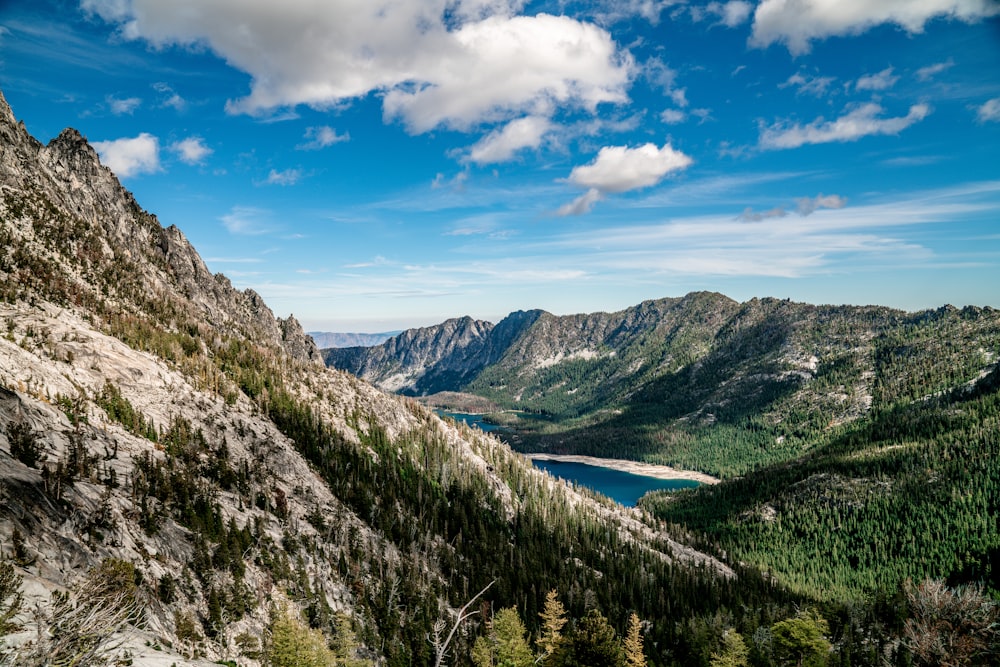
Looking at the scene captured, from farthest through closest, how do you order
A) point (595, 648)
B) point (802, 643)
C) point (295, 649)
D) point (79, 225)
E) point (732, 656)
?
point (79, 225) → point (802, 643) → point (732, 656) → point (595, 648) → point (295, 649)

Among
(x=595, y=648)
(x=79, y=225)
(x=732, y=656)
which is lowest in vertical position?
(x=732, y=656)

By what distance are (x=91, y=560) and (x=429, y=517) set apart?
11547 cm

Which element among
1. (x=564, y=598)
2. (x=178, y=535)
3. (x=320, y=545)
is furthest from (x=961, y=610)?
(x=178, y=535)

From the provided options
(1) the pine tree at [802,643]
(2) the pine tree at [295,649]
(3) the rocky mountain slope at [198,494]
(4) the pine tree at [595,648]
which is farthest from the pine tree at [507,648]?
(1) the pine tree at [802,643]

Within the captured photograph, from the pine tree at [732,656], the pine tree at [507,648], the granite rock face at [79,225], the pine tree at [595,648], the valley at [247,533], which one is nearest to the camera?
the valley at [247,533]

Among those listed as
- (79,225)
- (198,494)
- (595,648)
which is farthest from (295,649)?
(79,225)

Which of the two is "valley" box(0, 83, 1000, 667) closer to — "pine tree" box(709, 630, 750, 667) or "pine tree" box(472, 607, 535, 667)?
"pine tree" box(472, 607, 535, 667)

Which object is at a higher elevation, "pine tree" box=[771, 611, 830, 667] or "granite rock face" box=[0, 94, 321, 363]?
"granite rock face" box=[0, 94, 321, 363]

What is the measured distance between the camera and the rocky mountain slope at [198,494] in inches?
1932

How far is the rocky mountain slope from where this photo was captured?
49.1 metres

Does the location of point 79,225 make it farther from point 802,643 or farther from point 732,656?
point 802,643

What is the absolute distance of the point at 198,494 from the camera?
86.7 meters

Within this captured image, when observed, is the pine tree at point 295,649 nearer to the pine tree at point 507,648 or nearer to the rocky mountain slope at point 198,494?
the rocky mountain slope at point 198,494

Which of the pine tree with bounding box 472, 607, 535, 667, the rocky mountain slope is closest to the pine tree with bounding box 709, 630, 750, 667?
the pine tree with bounding box 472, 607, 535, 667
